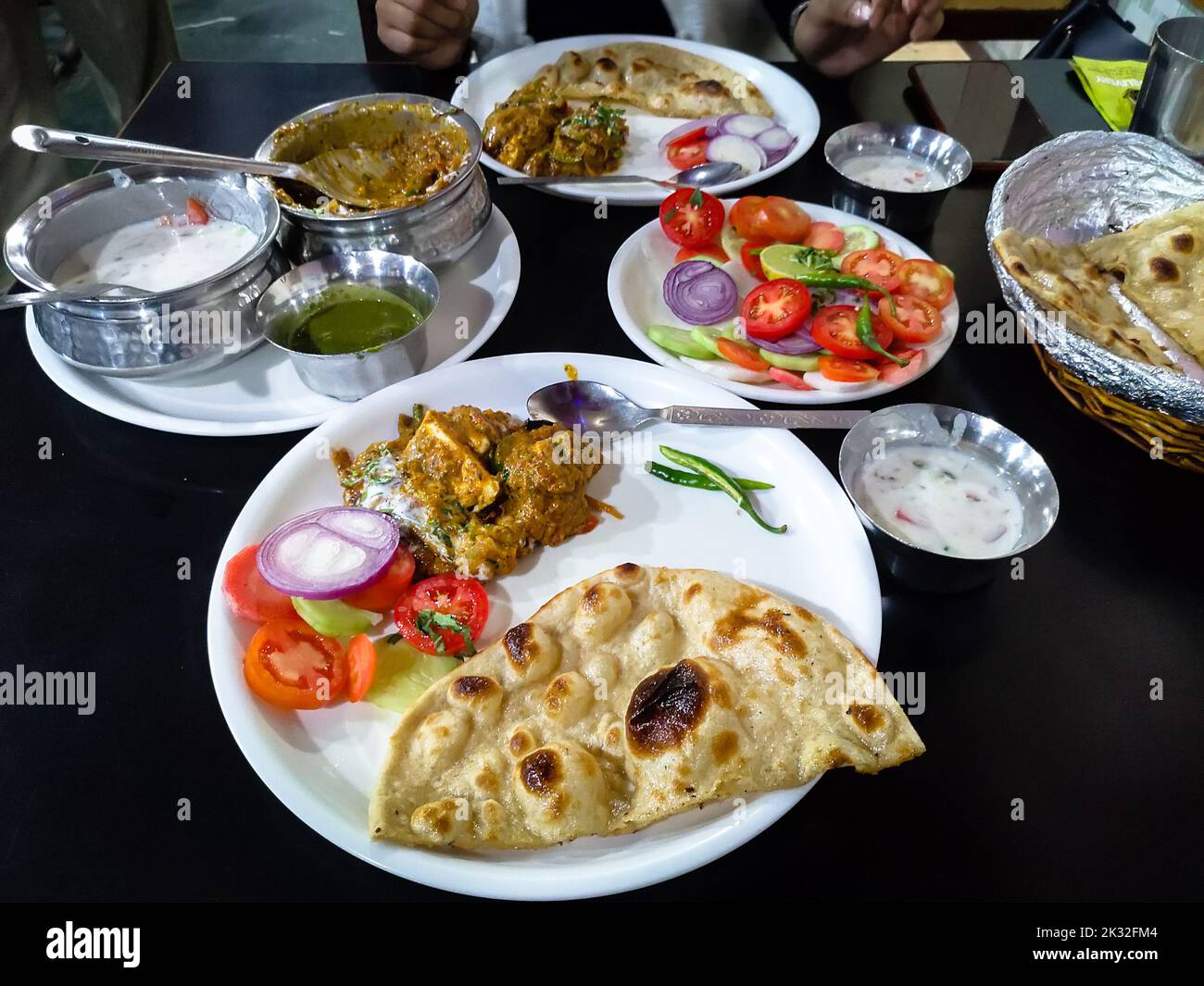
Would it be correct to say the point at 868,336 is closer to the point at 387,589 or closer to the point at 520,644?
the point at 520,644

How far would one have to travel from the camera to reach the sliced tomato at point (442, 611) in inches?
74.0

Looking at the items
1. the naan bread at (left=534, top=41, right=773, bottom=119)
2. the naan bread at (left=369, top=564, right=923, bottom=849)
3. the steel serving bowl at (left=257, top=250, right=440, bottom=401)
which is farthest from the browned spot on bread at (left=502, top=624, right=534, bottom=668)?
the naan bread at (left=534, top=41, right=773, bottom=119)

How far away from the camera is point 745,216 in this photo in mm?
3033

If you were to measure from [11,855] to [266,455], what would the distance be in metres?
1.17

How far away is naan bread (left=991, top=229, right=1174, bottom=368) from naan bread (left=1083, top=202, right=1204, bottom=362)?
7 cm

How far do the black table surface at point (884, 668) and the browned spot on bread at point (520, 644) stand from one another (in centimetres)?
50

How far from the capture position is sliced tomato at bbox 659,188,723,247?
118 inches

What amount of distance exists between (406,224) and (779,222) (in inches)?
53.2

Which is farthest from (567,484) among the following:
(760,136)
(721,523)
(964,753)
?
(760,136)

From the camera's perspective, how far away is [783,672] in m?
1.75

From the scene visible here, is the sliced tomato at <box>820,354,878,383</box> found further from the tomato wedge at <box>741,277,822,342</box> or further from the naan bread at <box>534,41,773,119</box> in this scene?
the naan bread at <box>534,41,773,119</box>

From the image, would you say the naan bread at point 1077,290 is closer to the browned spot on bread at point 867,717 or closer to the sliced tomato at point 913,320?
the sliced tomato at point 913,320

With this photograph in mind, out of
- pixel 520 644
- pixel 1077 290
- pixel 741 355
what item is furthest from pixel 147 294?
pixel 1077 290

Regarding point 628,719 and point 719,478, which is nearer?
point 628,719
